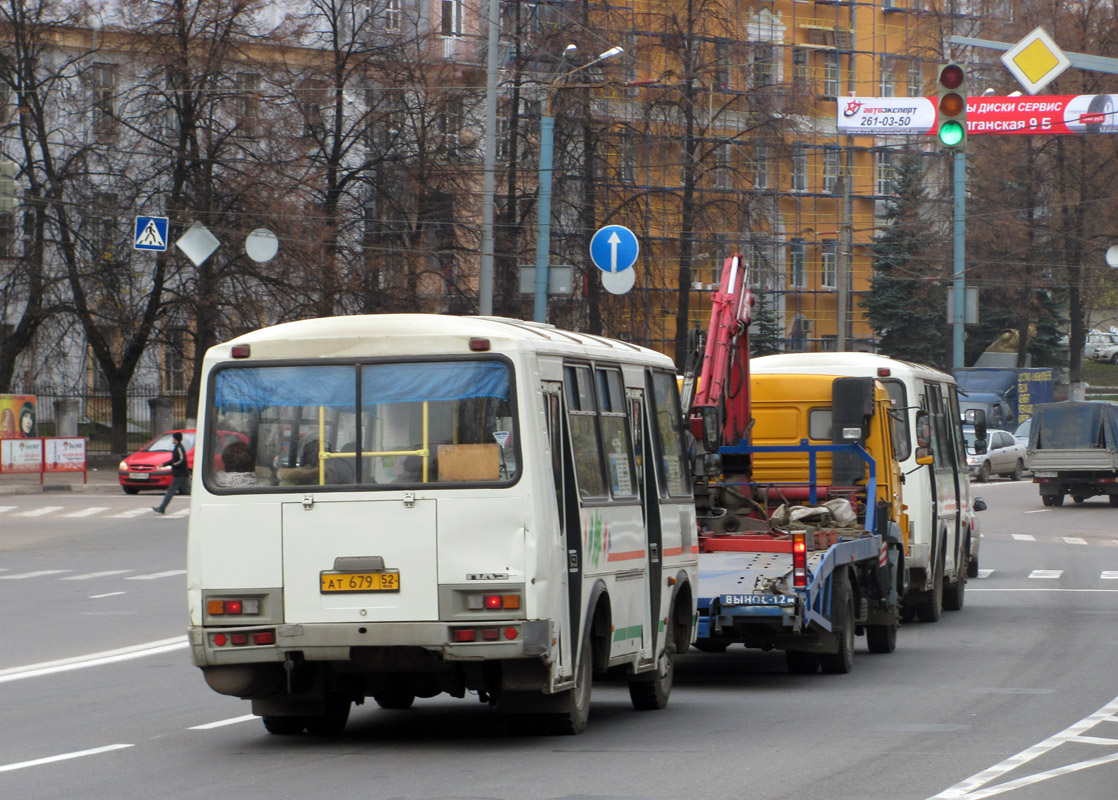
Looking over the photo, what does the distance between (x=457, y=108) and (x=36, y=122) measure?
1170cm

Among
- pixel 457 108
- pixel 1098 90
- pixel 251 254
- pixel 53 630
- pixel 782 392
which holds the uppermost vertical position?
pixel 1098 90

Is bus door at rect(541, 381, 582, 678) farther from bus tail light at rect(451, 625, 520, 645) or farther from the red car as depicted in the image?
the red car

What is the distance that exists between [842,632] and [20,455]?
34.3 metres

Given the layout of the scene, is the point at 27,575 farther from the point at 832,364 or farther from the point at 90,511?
the point at 832,364

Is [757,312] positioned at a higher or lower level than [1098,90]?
lower

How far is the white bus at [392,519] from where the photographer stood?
9773mm

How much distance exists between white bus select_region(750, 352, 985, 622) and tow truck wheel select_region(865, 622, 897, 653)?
63.8 inches

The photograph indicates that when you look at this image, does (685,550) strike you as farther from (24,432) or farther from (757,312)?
(757,312)

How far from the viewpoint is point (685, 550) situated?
1274 centimetres

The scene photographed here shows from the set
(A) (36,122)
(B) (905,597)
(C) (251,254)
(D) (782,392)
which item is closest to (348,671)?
(D) (782,392)

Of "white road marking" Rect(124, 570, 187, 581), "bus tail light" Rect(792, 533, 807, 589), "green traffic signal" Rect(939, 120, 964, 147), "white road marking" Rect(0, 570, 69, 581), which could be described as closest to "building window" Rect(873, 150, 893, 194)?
"white road marking" Rect(124, 570, 187, 581)

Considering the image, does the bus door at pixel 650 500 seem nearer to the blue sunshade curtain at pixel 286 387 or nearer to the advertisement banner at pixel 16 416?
the blue sunshade curtain at pixel 286 387

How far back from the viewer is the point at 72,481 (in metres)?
45.9

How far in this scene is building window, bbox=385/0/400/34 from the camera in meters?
49.4
